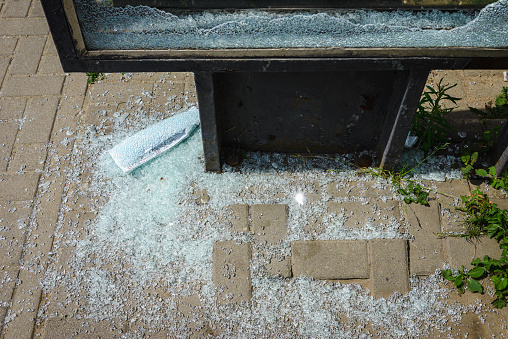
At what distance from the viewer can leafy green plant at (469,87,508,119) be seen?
3.58 m

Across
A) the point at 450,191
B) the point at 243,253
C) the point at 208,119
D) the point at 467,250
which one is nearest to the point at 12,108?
the point at 208,119

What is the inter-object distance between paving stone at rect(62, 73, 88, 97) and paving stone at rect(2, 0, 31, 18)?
3.77 ft

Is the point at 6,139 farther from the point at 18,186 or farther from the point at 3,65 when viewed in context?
the point at 3,65

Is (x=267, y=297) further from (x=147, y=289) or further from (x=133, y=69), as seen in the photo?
(x=133, y=69)

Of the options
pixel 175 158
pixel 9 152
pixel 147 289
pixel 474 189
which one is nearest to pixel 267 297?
pixel 147 289

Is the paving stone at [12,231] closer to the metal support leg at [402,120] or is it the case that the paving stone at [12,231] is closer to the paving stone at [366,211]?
the paving stone at [366,211]

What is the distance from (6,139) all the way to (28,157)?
0.30 meters

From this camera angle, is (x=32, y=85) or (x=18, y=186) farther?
(x=32, y=85)

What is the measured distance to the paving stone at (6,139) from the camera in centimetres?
337

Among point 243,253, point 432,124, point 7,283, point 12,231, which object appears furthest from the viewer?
point 432,124

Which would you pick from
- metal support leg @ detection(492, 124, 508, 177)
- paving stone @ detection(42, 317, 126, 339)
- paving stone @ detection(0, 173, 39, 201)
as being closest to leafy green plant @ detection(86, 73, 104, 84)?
paving stone @ detection(0, 173, 39, 201)

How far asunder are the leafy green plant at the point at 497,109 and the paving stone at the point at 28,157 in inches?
137

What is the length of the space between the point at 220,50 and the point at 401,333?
6.31 ft

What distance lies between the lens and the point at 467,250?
9.46ft
